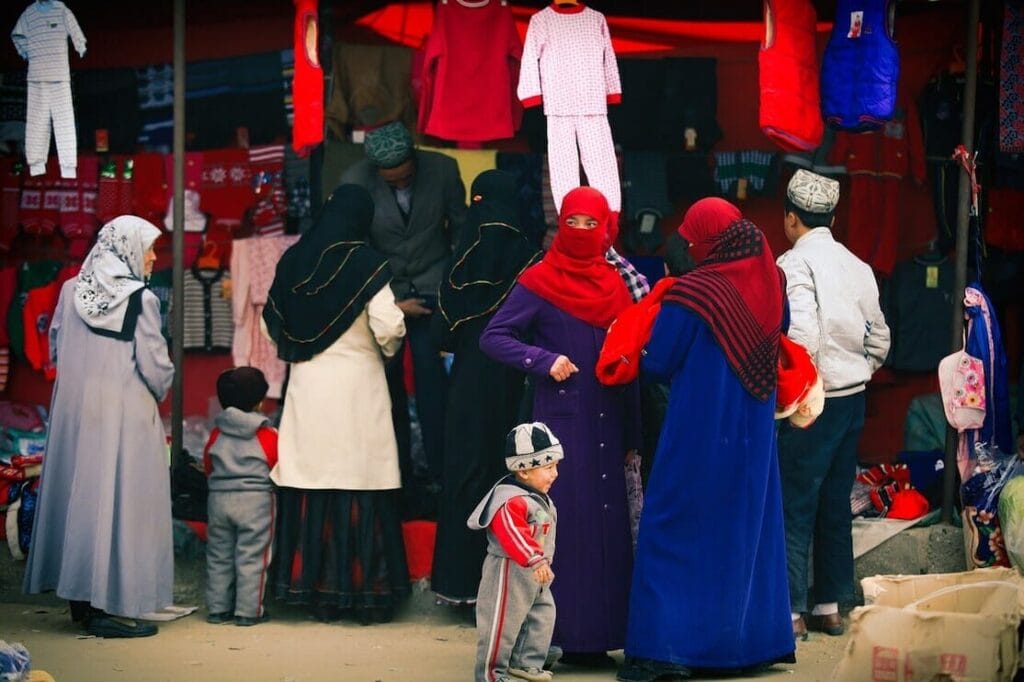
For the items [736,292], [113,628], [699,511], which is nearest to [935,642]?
[699,511]

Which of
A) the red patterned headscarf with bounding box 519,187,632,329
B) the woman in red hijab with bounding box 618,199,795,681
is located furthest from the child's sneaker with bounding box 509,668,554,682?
the red patterned headscarf with bounding box 519,187,632,329

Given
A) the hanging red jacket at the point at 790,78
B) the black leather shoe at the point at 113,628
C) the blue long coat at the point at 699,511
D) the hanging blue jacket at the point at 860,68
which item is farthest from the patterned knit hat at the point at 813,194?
the black leather shoe at the point at 113,628

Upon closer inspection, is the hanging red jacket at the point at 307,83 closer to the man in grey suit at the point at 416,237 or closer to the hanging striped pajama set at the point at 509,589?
the man in grey suit at the point at 416,237

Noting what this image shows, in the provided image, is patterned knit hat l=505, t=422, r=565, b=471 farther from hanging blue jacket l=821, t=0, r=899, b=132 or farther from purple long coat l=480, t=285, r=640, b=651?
hanging blue jacket l=821, t=0, r=899, b=132

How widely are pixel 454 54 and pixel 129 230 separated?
2104 millimetres

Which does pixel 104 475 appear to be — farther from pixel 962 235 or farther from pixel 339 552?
pixel 962 235

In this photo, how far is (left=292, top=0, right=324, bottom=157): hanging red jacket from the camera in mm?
Answer: 9250

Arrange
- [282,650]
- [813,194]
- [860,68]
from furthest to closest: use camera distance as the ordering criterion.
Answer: [860,68] → [813,194] → [282,650]

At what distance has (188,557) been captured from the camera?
8695 millimetres

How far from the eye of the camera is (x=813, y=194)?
27.0ft

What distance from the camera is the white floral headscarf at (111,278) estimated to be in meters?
7.93

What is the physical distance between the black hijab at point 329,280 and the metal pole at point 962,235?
2697 mm

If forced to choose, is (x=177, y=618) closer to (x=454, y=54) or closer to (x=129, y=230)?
(x=129, y=230)

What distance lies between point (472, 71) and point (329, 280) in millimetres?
1549
